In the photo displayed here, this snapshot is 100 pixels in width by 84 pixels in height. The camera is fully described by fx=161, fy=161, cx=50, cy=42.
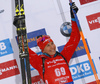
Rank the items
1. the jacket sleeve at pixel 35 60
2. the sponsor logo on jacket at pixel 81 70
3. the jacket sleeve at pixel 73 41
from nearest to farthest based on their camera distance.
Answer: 1. the jacket sleeve at pixel 35 60
2. the jacket sleeve at pixel 73 41
3. the sponsor logo on jacket at pixel 81 70

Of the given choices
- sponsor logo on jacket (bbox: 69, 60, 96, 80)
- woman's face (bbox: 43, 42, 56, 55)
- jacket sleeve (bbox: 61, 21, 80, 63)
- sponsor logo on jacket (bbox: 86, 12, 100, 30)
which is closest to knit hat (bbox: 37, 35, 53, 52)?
woman's face (bbox: 43, 42, 56, 55)

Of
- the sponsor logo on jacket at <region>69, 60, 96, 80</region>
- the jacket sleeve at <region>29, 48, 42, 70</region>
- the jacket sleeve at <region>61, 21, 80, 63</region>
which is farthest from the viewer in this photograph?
the sponsor logo on jacket at <region>69, 60, 96, 80</region>

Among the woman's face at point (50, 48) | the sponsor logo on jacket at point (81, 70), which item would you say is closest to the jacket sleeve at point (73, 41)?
the woman's face at point (50, 48)

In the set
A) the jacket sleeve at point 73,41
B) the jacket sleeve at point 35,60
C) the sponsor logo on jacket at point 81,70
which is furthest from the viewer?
the sponsor logo on jacket at point 81,70

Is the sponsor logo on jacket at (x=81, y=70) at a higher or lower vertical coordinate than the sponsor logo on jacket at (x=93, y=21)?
lower

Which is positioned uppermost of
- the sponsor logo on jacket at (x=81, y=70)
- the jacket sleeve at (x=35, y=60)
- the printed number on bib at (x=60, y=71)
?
the jacket sleeve at (x=35, y=60)

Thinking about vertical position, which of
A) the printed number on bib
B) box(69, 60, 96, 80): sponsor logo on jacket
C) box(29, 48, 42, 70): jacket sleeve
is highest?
A: box(29, 48, 42, 70): jacket sleeve

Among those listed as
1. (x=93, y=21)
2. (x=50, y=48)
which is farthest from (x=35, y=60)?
(x=93, y=21)

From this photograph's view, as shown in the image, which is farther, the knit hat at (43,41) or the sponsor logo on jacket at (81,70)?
the sponsor logo on jacket at (81,70)

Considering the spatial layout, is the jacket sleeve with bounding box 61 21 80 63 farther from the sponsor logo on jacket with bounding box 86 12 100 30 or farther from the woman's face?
the sponsor logo on jacket with bounding box 86 12 100 30

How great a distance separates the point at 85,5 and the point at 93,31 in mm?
310

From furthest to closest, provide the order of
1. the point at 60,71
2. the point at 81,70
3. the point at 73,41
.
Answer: the point at 81,70, the point at 73,41, the point at 60,71

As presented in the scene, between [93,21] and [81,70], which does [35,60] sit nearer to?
[81,70]

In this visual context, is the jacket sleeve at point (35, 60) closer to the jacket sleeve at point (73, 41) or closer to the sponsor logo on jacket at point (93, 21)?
the jacket sleeve at point (73, 41)
